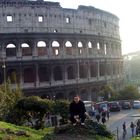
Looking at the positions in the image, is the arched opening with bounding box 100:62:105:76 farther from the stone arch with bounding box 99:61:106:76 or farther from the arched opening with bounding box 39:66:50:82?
the arched opening with bounding box 39:66:50:82

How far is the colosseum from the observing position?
37.6m

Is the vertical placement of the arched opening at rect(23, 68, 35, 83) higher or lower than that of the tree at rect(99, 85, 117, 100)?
higher

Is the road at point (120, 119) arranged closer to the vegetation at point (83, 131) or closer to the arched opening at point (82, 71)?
the arched opening at point (82, 71)

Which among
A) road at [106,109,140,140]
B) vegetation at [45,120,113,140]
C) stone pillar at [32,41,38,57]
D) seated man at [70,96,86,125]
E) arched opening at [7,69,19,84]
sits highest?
stone pillar at [32,41,38,57]

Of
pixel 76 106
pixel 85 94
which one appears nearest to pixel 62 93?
pixel 85 94

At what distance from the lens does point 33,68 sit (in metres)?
38.4

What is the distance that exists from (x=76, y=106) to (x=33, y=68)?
2816 centimetres

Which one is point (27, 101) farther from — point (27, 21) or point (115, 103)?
point (27, 21)

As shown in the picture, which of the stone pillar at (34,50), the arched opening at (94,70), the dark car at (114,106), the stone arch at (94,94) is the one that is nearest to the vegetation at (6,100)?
the dark car at (114,106)

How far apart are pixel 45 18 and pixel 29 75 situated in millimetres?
5823

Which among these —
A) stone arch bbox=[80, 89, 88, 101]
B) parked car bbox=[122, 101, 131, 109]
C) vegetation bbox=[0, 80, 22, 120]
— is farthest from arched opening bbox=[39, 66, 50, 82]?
vegetation bbox=[0, 80, 22, 120]

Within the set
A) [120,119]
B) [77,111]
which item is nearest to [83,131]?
[77,111]

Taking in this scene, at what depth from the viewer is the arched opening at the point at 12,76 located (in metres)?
36.7

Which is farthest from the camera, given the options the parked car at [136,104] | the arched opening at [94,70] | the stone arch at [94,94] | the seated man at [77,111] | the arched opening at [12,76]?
the arched opening at [94,70]
